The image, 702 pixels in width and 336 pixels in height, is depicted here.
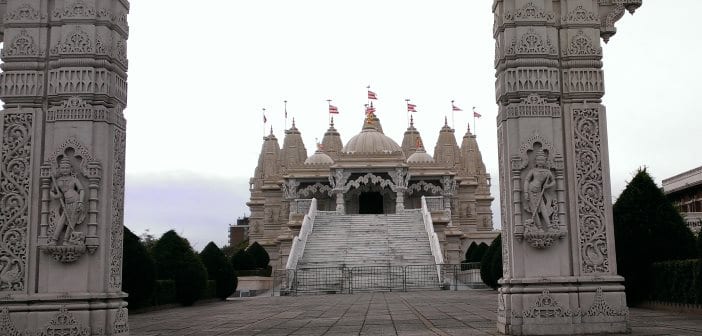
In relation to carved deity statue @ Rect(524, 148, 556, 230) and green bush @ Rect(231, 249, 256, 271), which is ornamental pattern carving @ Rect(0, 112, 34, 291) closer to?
carved deity statue @ Rect(524, 148, 556, 230)

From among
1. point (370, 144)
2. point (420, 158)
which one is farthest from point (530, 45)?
point (420, 158)

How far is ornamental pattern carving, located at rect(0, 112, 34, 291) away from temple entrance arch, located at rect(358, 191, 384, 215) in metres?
41.2

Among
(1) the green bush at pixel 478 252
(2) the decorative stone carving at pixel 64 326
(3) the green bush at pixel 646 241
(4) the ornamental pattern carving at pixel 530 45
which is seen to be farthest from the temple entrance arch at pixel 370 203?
(2) the decorative stone carving at pixel 64 326

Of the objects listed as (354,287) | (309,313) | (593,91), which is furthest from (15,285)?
(354,287)

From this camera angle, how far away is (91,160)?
9484 mm

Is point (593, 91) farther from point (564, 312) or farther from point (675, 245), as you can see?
point (675, 245)

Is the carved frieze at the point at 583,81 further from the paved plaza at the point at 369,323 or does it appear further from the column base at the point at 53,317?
A: the column base at the point at 53,317

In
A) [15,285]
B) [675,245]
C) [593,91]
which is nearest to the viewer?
[15,285]

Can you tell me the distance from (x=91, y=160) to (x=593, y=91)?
21.2 ft

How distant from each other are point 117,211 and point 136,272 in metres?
6.95

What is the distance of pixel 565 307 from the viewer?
377 inches

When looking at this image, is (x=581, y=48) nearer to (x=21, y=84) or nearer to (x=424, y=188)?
(x=21, y=84)

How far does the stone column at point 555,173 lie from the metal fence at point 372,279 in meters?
18.7

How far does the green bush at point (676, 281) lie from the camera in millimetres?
12154
